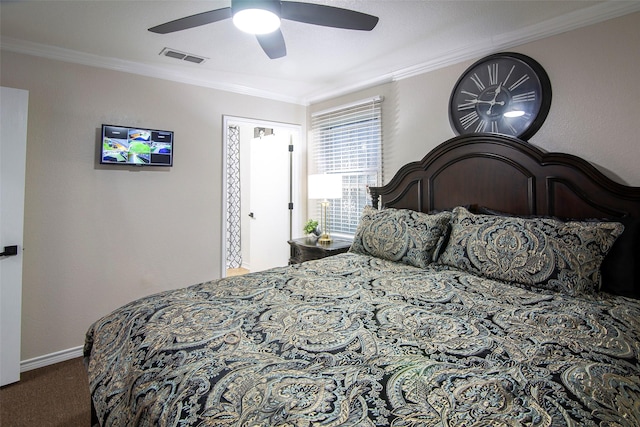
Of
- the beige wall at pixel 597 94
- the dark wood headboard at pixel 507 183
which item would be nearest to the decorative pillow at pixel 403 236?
the dark wood headboard at pixel 507 183

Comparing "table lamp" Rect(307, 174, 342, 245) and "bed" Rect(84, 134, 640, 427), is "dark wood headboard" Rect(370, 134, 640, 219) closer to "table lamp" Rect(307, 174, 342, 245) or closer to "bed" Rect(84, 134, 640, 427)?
"bed" Rect(84, 134, 640, 427)

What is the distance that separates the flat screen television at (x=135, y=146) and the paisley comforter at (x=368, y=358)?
186 centimetres

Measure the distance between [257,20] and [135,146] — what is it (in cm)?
201

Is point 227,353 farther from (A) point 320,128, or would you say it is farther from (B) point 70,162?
(A) point 320,128

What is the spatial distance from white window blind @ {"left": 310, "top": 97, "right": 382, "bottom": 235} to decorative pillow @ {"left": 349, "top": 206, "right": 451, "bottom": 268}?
965mm

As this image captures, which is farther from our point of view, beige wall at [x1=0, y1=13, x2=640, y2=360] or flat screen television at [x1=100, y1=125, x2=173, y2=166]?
flat screen television at [x1=100, y1=125, x2=173, y2=166]

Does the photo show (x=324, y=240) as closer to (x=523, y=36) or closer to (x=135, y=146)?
(x=135, y=146)

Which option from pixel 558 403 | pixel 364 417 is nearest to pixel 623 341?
pixel 558 403

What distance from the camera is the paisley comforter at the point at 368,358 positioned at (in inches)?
31.3

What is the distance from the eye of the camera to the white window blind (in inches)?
139

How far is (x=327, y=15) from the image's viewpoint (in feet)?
5.79

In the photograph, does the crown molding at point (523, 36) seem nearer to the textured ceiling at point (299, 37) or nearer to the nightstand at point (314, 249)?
the textured ceiling at point (299, 37)

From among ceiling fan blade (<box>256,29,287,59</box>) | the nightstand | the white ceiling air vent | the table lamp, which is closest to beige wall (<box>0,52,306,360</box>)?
the white ceiling air vent

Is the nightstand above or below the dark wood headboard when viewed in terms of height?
below
